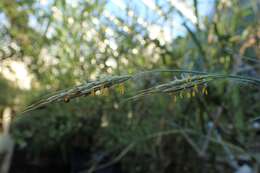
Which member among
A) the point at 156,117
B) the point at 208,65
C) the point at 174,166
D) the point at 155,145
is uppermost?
the point at 208,65

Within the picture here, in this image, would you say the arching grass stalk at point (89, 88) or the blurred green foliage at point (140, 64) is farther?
the blurred green foliage at point (140, 64)

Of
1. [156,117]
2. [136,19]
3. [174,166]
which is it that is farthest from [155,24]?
[174,166]

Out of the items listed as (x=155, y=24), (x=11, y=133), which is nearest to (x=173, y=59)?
(x=155, y=24)

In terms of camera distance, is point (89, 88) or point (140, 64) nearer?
point (89, 88)

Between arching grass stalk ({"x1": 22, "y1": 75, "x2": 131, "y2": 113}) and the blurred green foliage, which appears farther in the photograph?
the blurred green foliage

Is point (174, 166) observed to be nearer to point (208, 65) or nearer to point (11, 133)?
point (208, 65)

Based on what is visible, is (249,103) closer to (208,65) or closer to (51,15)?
(208,65)

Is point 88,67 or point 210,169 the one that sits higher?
point 88,67

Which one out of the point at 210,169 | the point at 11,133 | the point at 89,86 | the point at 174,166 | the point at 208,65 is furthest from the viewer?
the point at 11,133

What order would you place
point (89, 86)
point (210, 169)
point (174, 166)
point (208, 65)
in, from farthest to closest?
point (174, 166) → point (210, 169) → point (208, 65) → point (89, 86)

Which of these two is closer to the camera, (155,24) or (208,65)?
(208,65)
